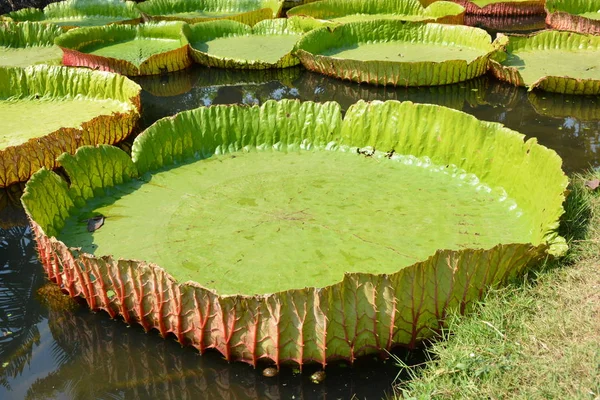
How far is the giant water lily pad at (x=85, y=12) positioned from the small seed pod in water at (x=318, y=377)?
287 inches

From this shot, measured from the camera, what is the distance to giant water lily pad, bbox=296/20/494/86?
6.18m

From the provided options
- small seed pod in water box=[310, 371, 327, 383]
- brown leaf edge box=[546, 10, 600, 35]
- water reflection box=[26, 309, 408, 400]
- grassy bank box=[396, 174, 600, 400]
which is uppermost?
brown leaf edge box=[546, 10, 600, 35]

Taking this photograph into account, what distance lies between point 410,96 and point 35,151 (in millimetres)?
3288

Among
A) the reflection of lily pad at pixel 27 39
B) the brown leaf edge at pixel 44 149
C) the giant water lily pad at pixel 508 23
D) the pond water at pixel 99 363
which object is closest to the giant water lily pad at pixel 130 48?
the reflection of lily pad at pixel 27 39

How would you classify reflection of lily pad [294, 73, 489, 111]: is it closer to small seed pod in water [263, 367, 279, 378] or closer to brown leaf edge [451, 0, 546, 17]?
brown leaf edge [451, 0, 546, 17]

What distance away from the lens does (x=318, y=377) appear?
9.02 feet

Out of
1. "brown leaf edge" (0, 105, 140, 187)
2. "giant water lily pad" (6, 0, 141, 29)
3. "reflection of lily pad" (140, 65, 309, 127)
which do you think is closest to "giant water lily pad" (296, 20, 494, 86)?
"reflection of lily pad" (140, 65, 309, 127)

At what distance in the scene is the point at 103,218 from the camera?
3.73 meters

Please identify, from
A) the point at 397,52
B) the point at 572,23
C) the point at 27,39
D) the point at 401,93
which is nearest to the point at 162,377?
the point at 401,93

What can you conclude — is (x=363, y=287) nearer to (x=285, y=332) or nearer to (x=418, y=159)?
(x=285, y=332)

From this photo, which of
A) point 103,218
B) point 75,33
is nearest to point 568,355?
point 103,218

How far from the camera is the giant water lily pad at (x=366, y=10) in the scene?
862cm

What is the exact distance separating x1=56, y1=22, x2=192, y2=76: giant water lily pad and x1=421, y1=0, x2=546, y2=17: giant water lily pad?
3839 millimetres

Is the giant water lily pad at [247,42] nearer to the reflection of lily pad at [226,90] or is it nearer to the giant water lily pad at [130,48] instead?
the reflection of lily pad at [226,90]
